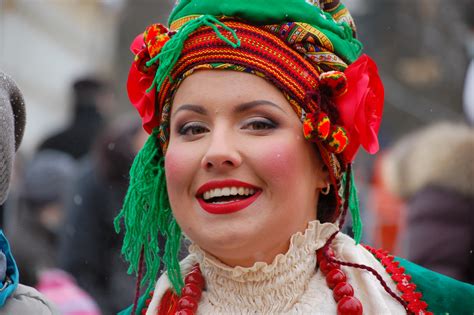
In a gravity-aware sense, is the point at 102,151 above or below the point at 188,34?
below

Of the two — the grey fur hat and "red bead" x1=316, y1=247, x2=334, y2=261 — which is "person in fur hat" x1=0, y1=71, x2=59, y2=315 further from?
"red bead" x1=316, y1=247, x2=334, y2=261

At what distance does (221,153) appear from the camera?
2.77 m

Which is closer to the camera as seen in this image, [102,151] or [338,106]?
[338,106]

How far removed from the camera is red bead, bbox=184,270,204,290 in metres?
3.03

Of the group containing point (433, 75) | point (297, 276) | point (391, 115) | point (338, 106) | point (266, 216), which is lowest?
point (391, 115)

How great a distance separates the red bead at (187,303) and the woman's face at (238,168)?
0.17 meters

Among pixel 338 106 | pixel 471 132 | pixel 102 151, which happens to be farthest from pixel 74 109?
pixel 338 106

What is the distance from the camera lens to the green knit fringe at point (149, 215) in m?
3.12

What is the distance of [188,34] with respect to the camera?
2.93 meters

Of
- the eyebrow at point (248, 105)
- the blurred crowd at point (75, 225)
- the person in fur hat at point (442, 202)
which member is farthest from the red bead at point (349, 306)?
the person in fur hat at point (442, 202)

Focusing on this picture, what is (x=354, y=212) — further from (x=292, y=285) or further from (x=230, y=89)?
(x=230, y=89)

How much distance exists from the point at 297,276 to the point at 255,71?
0.63m

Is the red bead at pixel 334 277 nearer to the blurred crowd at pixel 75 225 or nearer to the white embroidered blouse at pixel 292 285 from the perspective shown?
the white embroidered blouse at pixel 292 285

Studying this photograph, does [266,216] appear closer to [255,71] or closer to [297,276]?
[297,276]
